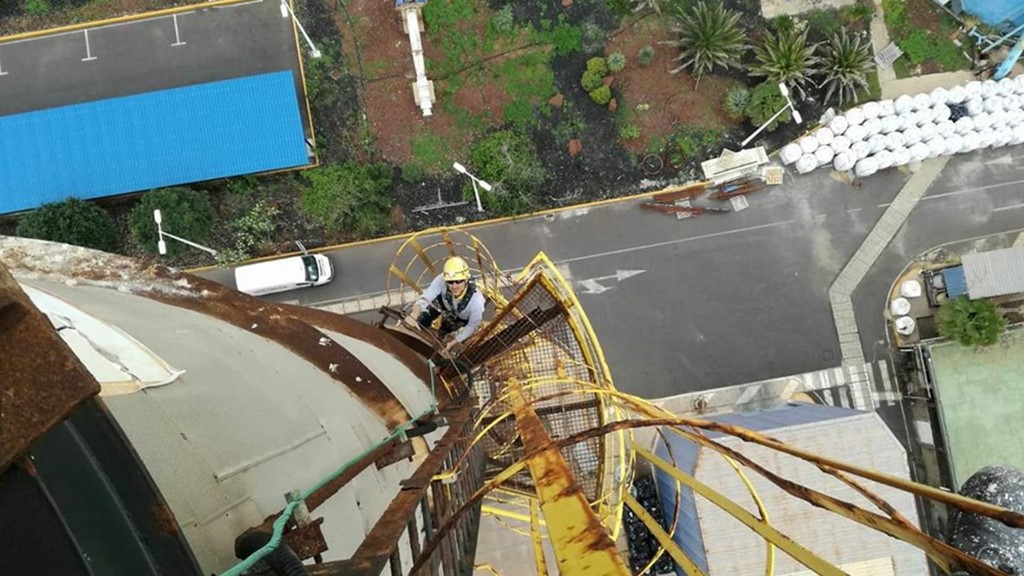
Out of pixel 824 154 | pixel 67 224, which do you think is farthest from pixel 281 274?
pixel 824 154

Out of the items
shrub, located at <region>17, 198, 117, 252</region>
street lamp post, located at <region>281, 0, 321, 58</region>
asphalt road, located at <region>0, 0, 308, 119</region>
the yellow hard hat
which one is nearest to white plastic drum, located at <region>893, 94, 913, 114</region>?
the yellow hard hat

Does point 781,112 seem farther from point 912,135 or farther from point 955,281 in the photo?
point 955,281

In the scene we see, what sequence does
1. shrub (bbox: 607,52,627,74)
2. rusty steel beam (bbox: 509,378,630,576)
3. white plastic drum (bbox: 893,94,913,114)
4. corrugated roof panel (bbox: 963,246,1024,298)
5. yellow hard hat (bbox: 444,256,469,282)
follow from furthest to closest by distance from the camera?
shrub (bbox: 607,52,627,74) < white plastic drum (bbox: 893,94,913,114) < corrugated roof panel (bbox: 963,246,1024,298) < yellow hard hat (bbox: 444,256,469,282) < rusty steel beam (bbox: 509,378,630,576)

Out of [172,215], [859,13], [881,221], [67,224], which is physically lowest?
[881,221]

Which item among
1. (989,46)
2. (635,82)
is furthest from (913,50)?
(635,82)

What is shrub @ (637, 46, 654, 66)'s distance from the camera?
1548 cm

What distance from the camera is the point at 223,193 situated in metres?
15.2

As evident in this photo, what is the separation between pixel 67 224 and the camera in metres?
13.9

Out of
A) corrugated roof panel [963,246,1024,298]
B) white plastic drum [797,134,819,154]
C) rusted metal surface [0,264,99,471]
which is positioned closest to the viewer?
rusted metal surface [0,264,99,471]

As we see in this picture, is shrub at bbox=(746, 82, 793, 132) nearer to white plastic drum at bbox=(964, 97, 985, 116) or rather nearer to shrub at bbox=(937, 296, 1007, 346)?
white plastic drum at bbox=(964, 97, 985, 116)

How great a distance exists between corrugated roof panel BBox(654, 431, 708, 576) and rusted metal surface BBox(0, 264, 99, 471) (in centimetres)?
1139

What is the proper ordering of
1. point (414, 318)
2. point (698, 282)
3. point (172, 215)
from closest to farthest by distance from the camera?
1. point (414, 318)
2. point (172, 215)
3. point (698, 282)

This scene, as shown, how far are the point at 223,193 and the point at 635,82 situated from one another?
10.6 m

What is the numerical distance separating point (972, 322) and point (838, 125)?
17.8 feet
